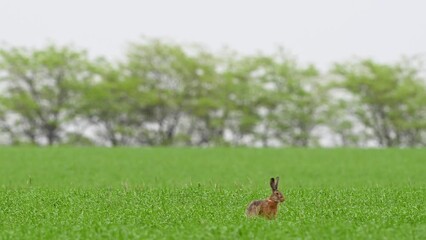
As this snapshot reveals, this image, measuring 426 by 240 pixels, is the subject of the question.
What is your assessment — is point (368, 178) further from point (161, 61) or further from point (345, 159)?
point (161, 61)

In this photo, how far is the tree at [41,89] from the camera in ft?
249

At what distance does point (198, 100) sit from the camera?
7669 cm

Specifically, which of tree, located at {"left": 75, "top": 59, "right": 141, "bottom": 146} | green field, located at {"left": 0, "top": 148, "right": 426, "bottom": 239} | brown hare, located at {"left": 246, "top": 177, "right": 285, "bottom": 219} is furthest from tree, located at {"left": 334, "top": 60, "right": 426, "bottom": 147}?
brown hare, located at {"left": 246, "top": 177, "right": 285, "bottom": 219}

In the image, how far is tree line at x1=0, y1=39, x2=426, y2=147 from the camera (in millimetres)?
76312

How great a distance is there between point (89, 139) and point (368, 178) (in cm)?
4717

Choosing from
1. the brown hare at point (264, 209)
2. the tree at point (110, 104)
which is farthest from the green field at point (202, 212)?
the tree at point (110, 104)

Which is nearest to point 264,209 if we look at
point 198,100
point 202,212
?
point 202,212

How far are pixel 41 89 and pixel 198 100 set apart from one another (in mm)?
15893

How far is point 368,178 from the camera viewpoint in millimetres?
35188

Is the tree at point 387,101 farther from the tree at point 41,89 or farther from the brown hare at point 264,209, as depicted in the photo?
the brown hare at point 264,209

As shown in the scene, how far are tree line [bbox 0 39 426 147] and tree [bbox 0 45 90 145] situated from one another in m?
0.10

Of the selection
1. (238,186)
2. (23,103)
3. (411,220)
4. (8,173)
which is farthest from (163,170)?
(23,103)

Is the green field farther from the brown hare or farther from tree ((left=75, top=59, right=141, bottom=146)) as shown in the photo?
tree ((left=75, top=59, right=141, bottom=146))

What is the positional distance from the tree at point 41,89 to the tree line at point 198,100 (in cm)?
10
